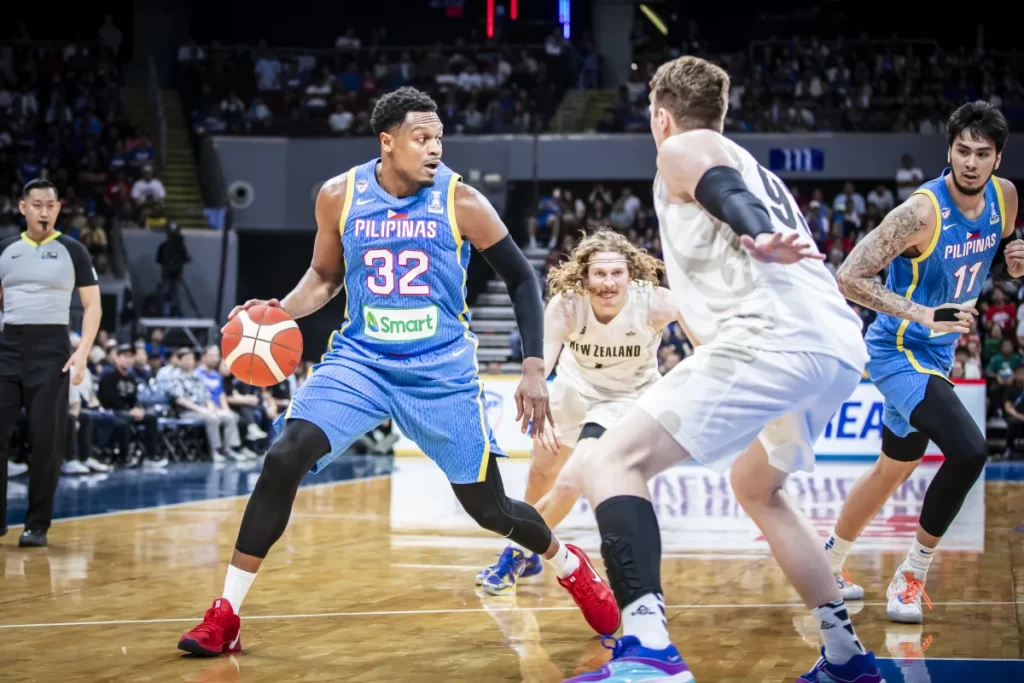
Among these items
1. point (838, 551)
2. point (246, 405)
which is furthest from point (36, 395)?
point (246, 405)

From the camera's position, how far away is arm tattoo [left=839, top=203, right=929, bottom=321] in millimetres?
5090

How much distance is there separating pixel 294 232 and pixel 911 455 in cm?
1958

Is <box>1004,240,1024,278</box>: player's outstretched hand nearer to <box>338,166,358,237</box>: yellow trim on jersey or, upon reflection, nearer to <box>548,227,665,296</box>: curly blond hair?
<box>548,227,665,296</box>: curly blond hair

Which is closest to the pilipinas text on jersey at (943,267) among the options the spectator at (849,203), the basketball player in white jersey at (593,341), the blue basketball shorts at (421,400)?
the basketball player in white jersey at (593,341)

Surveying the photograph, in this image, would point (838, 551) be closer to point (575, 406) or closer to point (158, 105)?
point (575, 406)

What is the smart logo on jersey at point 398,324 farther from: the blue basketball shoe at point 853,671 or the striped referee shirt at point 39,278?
the striped referee shirt at point 39,278

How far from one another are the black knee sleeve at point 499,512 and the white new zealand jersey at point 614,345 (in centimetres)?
129

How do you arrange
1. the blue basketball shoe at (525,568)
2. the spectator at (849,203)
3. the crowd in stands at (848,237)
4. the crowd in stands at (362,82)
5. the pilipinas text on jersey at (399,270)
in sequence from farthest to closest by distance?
the crowd in stands at (362,82) < the spectator at (849,203) < the crowd in stands at (848,237) < the blue basketball shoe at (525,568) < the pilipinas text on jersey at (399,270)

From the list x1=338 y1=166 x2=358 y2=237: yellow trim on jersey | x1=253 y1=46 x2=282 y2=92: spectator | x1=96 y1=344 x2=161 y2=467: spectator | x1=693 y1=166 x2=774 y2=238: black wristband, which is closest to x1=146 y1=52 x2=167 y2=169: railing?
x1=253 y1=46 x2=282 y2=92: spectator

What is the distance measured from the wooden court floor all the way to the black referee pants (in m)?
0.37

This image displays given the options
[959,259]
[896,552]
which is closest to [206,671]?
[959,259]

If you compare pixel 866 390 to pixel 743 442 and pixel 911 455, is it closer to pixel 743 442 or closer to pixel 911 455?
pixel 911 455

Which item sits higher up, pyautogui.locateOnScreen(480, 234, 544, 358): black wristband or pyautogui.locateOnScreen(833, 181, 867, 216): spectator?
pyautogui.locateOnScreen(480, 234, 544, 358): black wristband

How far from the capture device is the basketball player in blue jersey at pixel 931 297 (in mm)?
5172
